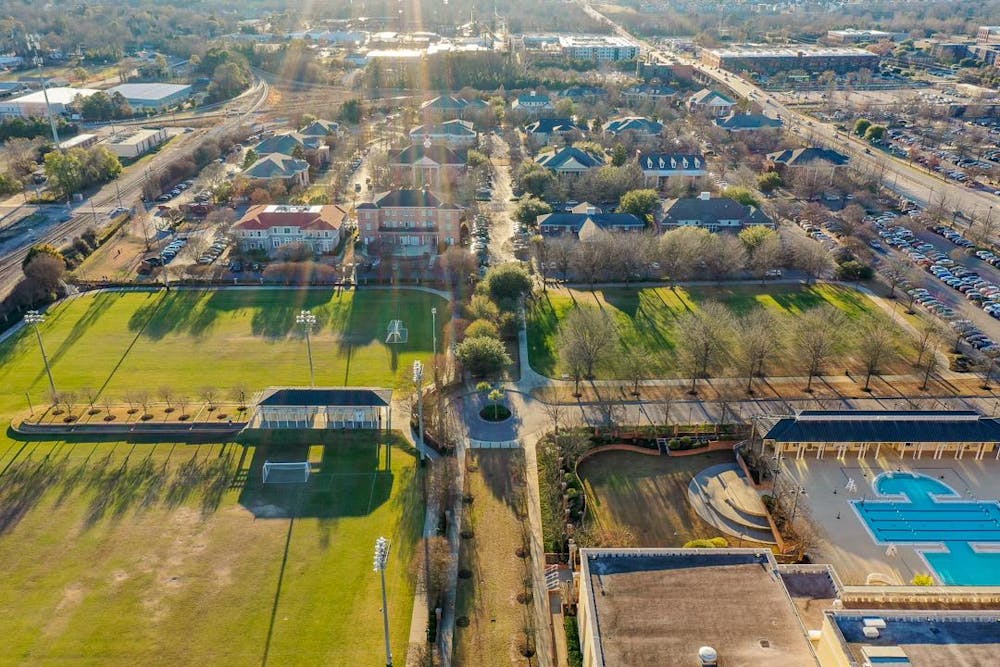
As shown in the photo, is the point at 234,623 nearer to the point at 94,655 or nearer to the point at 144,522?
the point at 94,655

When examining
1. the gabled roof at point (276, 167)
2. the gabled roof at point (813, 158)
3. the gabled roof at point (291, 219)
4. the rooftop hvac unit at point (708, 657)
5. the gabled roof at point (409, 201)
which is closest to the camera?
the rooftop hvac unit at point (708, 657)

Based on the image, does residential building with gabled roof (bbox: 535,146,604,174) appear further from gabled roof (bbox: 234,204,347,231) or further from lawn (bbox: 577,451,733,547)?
lawn (bbox: 577,451,733,547)

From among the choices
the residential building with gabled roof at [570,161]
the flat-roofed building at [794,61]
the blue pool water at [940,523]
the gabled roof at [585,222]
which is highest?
the flat-roofed building at [794,61]

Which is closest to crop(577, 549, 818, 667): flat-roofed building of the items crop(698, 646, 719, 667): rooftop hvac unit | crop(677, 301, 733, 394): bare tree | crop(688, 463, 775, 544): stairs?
crop(698, 646, 719, 667): rooftop hvac unit

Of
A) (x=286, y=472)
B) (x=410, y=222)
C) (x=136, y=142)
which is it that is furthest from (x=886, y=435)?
(x=136, y=142)


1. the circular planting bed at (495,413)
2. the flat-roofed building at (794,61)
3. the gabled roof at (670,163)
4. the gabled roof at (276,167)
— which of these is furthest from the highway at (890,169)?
the gabled roof at (276,167)

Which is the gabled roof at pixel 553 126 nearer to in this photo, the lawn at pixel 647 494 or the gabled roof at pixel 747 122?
the gabled roof at pixel 747 122
